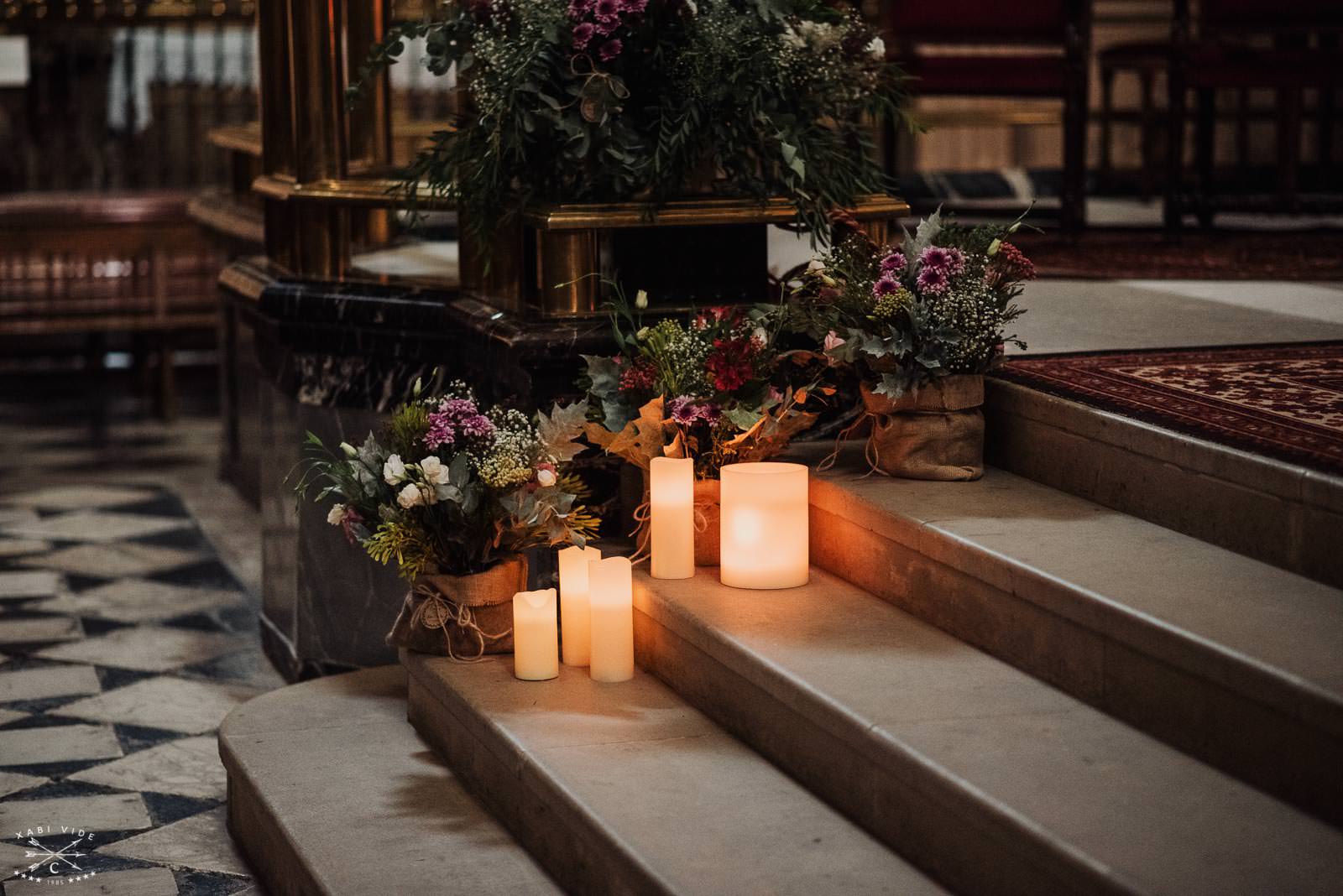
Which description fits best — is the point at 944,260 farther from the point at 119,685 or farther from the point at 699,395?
the point at 119,685

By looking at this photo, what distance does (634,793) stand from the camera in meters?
2.61

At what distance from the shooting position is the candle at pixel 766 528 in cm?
313

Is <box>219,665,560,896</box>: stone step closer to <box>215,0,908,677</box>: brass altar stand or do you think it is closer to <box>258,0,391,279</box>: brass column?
<box>215,0,908,677</box>: brass altar stand

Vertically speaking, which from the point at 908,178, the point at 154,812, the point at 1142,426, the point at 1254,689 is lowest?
the point at 154,812

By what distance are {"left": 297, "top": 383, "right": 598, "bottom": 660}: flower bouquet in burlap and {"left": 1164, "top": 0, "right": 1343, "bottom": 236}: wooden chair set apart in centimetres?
298

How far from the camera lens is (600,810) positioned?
2541 millimetres

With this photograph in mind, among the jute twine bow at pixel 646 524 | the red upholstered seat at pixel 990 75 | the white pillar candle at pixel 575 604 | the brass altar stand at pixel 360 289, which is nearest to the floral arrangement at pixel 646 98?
the brass altar stand at pixel 360 289

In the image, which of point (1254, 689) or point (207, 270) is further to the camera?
point (207, 270)

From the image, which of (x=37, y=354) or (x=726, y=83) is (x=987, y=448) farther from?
(x=37, y=354)

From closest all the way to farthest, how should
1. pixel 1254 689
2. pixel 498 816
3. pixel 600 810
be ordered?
1. pixel 1254 689
2. pixel 600 810
3. pixel 498 816

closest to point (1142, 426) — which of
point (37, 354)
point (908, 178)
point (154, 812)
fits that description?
point (154, 812)

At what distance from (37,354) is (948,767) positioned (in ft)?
23.0

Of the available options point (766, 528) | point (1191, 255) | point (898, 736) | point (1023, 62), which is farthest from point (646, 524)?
point (1023, 62)

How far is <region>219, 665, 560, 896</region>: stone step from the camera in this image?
2.71 meters
